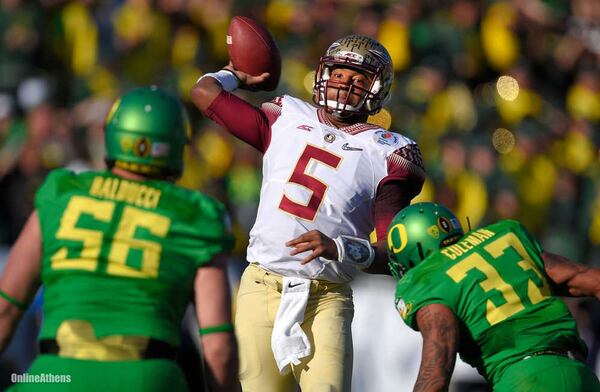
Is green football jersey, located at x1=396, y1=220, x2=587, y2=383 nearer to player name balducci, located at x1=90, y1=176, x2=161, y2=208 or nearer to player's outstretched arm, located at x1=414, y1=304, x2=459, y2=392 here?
player's outstretched arm, located at x1=414, y1=304, x2=459, y2=392

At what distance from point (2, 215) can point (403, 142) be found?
460 centimetres

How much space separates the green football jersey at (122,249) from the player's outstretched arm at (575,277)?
1.36 meters

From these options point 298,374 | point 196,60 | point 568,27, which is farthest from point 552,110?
point 298,374

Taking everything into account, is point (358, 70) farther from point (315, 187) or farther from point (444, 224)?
point (444, 224)

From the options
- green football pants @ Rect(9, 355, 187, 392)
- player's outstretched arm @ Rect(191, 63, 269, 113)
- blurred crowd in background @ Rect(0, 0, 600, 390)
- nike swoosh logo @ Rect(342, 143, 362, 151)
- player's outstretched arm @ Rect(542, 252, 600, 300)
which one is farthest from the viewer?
blurred crowd in background @ Rect(0, 0, 600, 390)

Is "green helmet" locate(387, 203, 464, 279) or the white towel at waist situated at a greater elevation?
"green helmet" locate(387, 203, 464, 279)

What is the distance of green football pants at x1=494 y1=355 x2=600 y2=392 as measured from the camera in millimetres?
3967

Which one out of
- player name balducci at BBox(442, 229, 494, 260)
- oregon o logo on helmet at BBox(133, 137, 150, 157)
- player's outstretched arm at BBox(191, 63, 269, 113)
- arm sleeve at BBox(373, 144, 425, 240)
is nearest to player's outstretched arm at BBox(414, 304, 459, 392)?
player name balducci at BBox(442, 229, 494, 260)

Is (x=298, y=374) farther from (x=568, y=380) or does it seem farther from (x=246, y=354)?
(x=568, y=380)

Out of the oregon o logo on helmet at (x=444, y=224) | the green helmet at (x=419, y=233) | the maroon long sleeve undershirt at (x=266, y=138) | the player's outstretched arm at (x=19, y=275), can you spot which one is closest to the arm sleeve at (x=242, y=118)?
the maroon long sleeve undershirt at (x=266, y=138)

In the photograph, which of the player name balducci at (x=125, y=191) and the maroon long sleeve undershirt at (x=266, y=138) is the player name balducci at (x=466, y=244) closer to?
the maroon long sleeve undershirt at (x=266, y=138)

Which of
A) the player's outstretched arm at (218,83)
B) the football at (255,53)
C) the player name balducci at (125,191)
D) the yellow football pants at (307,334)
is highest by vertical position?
the football at (255,53)

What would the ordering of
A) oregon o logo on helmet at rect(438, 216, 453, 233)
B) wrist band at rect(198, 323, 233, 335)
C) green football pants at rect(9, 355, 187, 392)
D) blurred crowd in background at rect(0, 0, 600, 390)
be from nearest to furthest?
green football pants at rect(9, 355, 187, 392), wrist band at rect(198, 323, 233, 335), oregon o logo on helmet at rect(438, 216, 453, 233), blurred crowd in background at rect(0, 0, 600, 390)

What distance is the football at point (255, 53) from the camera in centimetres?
529
